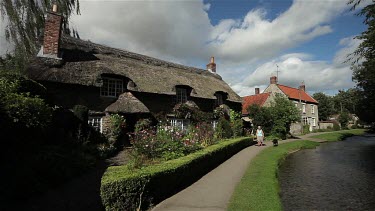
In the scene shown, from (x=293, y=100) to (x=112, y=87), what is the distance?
3453cm

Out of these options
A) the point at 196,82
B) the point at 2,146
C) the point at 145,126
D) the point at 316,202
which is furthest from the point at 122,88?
the point at 316,202

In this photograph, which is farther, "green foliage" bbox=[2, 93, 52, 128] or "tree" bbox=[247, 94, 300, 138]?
"tree" bbox=[247, 94, 300, 138]

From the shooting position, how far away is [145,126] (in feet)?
58.3

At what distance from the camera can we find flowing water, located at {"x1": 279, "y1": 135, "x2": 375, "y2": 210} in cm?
850

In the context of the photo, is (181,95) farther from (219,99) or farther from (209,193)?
(209,193)

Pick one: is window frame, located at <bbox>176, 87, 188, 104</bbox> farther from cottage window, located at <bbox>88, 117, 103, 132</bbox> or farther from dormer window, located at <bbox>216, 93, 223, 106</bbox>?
cottage window, located at <bbox>88, 117, 103, 132</bbox>

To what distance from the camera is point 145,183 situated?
7188 mm

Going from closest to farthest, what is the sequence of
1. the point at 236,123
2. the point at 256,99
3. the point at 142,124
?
the point at 142,124 → the point at 236,123 → the point at 256,99

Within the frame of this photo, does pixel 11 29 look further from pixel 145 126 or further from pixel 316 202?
pixel 316 202

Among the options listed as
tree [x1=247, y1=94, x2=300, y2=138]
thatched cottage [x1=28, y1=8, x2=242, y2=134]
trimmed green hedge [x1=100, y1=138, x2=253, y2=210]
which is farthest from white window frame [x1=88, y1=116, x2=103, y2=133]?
tree [x1=247, y1=94, x2=300, y2=138]

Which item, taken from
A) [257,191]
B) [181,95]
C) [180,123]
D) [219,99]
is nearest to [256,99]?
[219,99]

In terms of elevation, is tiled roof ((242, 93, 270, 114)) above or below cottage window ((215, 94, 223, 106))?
above

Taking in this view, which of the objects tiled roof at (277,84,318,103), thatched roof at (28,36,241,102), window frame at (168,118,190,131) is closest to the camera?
thatched roof at (28,36,241,102)

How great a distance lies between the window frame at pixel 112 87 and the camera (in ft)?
57.6
